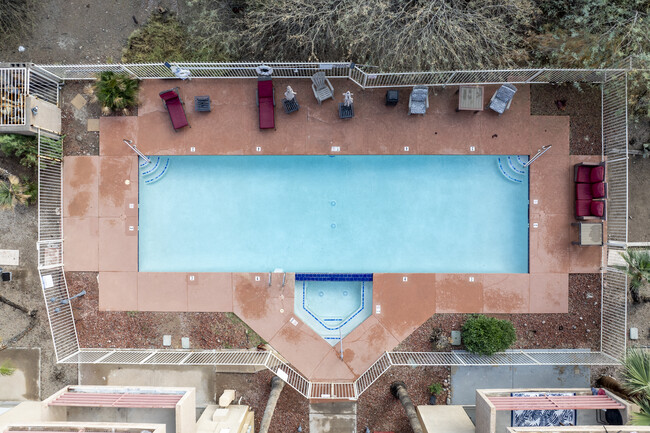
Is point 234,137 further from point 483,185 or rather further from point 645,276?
point 645,276

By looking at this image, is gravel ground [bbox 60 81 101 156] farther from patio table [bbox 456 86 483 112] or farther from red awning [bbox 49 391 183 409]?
patio table [bbox 456 86 483 112]

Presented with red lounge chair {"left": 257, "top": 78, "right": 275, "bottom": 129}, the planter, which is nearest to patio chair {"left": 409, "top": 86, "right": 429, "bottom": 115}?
the planter

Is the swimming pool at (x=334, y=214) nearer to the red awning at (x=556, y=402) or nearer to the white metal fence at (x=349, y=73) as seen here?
the white metal fence at (x=349, y=73)

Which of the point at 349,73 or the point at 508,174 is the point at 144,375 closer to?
the point at 349,73

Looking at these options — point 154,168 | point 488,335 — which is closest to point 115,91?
point 154,168

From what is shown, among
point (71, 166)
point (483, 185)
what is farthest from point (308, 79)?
point (71, 166)

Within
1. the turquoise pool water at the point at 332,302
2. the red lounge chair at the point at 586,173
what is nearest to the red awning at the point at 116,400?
the turquoise pool water at the point at 332,302
